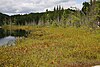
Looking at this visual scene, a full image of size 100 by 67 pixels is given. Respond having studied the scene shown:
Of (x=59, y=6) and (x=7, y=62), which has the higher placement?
(x=59, y=6)

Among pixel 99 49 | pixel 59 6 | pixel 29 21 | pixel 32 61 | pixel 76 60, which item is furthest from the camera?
pixel 29 21

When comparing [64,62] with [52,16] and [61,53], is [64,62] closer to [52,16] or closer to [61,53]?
[61,53]

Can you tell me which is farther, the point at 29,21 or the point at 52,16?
the point at 29,21

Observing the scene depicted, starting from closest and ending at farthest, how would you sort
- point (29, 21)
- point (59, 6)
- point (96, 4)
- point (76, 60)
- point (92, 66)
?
point (92, 66) < point (76, 60) < point (96, 4) < point (59, 6) < point (29, 21)

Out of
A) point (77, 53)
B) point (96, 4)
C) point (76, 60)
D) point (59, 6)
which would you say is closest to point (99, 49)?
point (77, 53)

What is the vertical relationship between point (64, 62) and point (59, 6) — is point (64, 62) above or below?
below

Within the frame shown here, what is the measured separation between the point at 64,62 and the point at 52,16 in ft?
415

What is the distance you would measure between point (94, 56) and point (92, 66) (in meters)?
4.71

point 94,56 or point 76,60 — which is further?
point 94,56

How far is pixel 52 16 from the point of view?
144250 millimetres

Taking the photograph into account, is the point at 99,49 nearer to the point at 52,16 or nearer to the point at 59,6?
the point at 52,16

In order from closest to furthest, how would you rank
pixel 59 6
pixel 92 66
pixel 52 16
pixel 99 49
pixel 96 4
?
pixel 92 66 < pixel 99 49 < pixel 96 4 < pixel 52 16 < pixel 59 6

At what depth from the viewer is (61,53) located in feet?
72.6

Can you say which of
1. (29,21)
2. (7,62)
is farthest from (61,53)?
(29,21)
